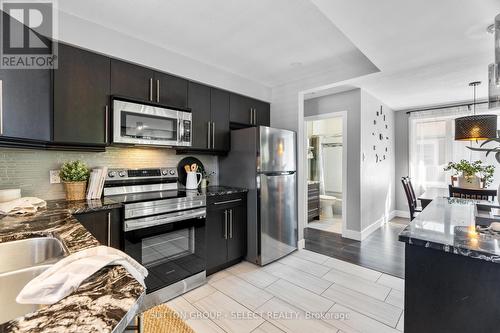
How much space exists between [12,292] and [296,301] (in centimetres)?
199

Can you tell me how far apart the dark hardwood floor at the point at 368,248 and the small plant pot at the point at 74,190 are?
292cm

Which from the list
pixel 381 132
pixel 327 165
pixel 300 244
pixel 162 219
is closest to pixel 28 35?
pixel 162 219

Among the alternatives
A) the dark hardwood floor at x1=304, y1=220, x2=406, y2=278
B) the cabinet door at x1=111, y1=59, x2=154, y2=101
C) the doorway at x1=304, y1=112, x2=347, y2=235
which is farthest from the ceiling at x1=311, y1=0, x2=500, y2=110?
the dark hardwood floor at x1=304, y1=220, x2=406, y2=278

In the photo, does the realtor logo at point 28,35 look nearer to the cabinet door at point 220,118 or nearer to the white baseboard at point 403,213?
the cabinet door at point 220,118

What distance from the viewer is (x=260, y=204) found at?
9.30 feet

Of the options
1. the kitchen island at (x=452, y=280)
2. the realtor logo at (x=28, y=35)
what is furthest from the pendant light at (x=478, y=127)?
the realtor logo at (x=28, y=35)

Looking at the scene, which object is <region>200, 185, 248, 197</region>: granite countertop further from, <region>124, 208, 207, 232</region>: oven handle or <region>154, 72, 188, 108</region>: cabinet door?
<region>154, 72, 188, 108</region>: cabinet door

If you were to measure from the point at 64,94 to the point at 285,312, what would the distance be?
8.53ft

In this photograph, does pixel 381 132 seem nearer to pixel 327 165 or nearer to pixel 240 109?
pixel 327 165

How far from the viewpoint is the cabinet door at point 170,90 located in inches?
96.2

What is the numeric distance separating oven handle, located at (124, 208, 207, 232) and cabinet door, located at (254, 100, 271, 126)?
1.69m

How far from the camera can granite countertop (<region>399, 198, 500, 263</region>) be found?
1.05 m

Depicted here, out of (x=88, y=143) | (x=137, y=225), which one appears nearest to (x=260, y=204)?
(x=137, y=225)

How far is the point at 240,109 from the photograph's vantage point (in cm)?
326
